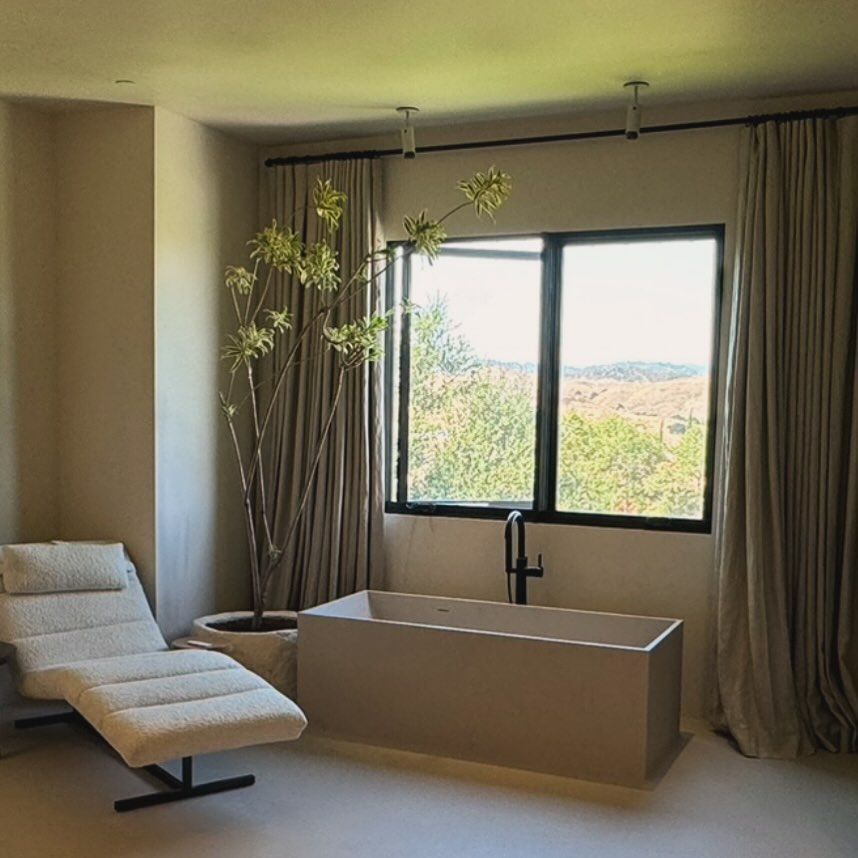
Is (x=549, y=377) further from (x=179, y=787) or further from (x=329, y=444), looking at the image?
(x=179, y=787)

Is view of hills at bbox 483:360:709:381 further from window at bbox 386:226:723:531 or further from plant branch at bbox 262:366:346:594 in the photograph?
plant branch at bbox 262:366:346:594

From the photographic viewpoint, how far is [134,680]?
3.66m

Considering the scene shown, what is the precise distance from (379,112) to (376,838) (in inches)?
117

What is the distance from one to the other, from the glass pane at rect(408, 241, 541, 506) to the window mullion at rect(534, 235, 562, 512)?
49 millimetres

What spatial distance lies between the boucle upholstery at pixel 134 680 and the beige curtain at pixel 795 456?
187 cm

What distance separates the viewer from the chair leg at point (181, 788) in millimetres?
3395

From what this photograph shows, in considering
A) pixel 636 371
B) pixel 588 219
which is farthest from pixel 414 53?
pixel 636 371

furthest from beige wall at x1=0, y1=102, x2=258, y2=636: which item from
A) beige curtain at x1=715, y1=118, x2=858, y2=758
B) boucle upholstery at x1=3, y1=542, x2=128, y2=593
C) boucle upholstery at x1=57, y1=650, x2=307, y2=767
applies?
beige curtain at x1=715, y1=118, x2=858, y2=758

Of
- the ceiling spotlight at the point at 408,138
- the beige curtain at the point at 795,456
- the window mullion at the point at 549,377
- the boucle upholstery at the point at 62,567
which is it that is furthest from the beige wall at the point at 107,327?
the beige curtain at the point at 795,456

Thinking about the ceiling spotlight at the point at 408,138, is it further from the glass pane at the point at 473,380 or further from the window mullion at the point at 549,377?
the window mullion at the point at 549,377

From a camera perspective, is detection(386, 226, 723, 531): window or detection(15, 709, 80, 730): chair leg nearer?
detection(15, 709, 80, 730): chair leg

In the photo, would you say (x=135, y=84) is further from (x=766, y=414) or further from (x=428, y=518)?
(x=766, y=414)

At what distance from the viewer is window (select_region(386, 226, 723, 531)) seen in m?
4.47

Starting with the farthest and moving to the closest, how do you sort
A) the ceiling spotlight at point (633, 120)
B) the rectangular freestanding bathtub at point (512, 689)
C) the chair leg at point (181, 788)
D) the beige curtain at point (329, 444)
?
the beige curtain at point (329, 444)
the ceiling spotlight at point (633, 120)
the rectangular freestanding bathtub at point (512, 689)
the chair leg at point (181, 788)
